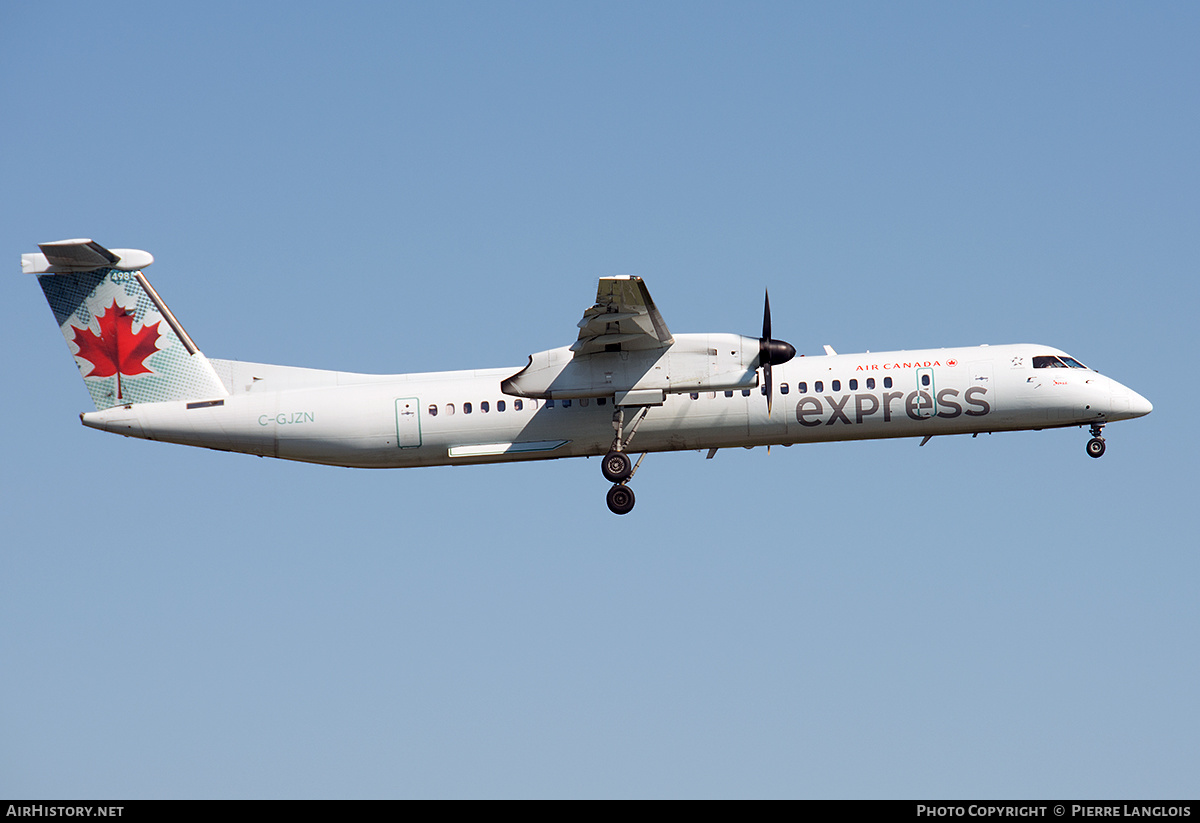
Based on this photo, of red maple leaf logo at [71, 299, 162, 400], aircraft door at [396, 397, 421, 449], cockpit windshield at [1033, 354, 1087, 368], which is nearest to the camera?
aircraft door at [396, 397, 421, 449]

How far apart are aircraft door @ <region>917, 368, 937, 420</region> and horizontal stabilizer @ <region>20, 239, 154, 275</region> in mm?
16218

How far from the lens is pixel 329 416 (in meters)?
26.0

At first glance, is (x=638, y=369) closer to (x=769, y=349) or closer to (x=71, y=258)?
(x=769, y=349)

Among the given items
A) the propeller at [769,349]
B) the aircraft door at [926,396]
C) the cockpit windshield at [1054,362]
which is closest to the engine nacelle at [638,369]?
the propeller at [769,349]

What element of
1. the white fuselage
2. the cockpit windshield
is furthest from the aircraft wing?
the cockpit windshield

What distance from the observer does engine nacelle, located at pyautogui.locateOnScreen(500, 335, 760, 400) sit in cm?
2467

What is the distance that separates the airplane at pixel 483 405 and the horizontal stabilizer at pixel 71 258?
0.03 metres

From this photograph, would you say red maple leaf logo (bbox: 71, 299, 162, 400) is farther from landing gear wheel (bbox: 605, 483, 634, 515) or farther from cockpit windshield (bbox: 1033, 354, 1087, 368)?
cockpit windshield (bbox: 1033, 354, 1087, 368)

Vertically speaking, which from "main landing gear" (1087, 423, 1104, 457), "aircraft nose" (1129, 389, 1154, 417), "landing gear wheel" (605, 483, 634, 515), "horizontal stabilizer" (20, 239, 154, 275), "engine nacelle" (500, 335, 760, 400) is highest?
"horizontal stabilizer" (20, 239, 154, 275)

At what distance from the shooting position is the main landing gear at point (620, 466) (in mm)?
25625

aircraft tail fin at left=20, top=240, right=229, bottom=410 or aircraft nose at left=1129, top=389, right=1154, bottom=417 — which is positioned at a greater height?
aircraft tail fin at left=20, top=240, right=229, bottom=410

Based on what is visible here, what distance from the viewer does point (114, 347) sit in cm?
2616

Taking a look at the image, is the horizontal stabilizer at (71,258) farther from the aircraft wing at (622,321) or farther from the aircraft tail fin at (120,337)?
the aircraft wing at (622,321)
